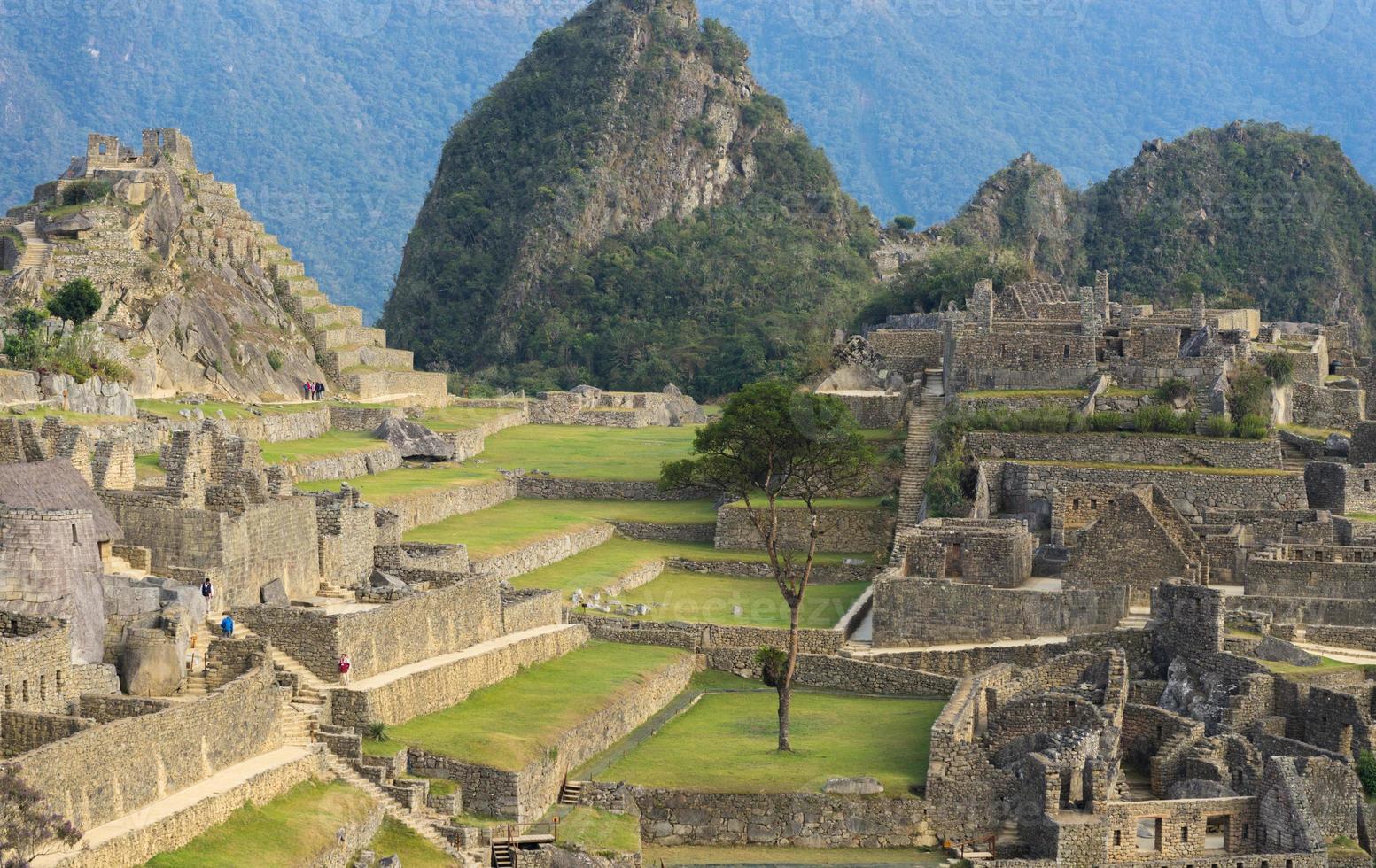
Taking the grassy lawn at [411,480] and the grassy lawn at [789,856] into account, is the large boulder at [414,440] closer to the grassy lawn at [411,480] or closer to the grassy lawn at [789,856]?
the grassy lawn at [411,480]

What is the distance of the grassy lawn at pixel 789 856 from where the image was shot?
113ft

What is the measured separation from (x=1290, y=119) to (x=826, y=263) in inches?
1565

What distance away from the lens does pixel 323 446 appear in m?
59.0

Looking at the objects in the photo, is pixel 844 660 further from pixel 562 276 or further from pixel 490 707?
pixel 562 276

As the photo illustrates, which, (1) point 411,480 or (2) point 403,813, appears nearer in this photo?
(2) point 403,813

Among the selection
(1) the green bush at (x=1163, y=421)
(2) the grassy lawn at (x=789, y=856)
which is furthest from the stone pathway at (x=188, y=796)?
(1) the green bush at (x=1163, y=421)

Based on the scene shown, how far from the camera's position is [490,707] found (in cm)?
3797

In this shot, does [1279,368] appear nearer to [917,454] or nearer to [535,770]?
[917,454]

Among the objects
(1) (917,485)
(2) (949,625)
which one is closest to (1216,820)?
(2) (949,625)

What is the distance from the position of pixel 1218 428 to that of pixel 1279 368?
5.12m

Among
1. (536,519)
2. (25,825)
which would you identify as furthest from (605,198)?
(25,825)

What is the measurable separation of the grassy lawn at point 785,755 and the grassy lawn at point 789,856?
93 cm

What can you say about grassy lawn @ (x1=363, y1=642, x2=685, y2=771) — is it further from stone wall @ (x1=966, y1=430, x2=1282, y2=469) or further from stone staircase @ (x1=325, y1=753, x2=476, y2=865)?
stone wall @ (x1=966, y1=430, x2=1282, y2=469)

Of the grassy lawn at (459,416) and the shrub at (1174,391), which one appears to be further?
the grassy lawn at (459,416)
